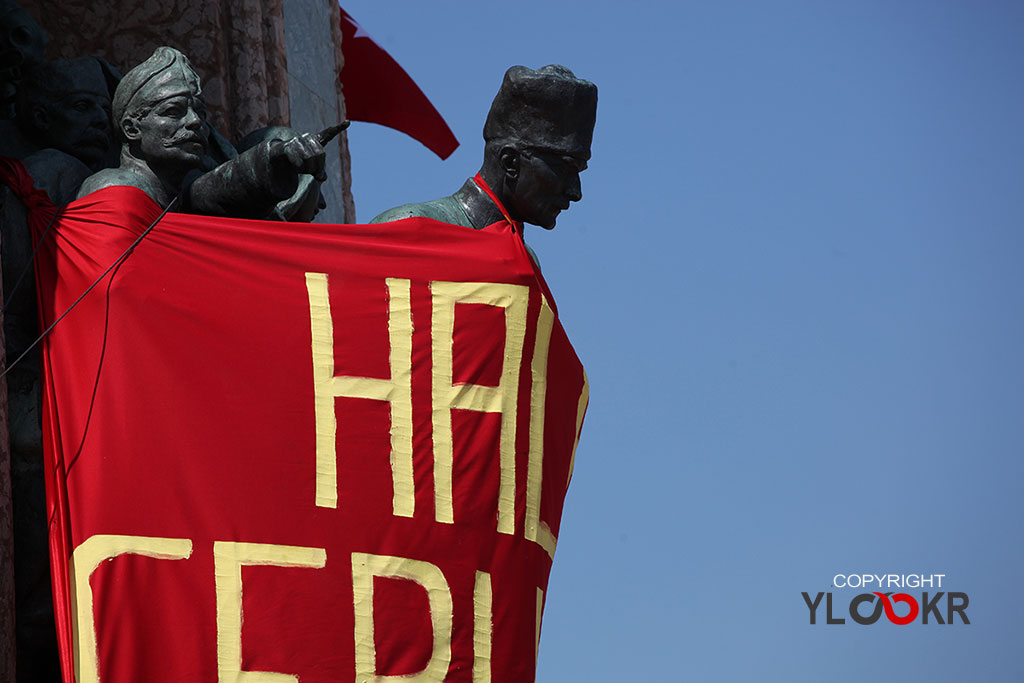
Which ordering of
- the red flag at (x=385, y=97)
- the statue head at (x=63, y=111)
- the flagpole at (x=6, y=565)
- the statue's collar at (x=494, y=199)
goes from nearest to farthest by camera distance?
the flagpole at (x=6, y=565), the statue's collar at (x=494, y=199), the statue head at (x=63, y=111), the red flag at (x=385, y=97)

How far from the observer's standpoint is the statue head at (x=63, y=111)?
10672 mm

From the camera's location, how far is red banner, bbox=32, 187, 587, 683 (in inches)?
356

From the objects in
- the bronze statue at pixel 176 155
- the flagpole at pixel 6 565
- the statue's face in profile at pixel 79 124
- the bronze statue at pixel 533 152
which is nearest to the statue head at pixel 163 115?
the bronze statue at pixel 176 155

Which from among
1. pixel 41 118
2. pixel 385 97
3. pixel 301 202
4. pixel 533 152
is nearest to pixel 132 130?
pixel 41 118

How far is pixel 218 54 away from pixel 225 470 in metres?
4.06

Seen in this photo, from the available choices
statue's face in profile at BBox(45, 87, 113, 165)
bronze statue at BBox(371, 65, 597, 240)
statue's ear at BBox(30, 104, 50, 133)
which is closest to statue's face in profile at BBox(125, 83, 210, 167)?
statue's face in profile at BBox(45, 87, 113, 165)

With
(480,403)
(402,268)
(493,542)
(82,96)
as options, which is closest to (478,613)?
(493,542)

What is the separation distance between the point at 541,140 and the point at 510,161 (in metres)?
0.20

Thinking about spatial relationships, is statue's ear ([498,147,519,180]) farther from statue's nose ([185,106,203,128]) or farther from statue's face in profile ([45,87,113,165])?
statue's face in profile ([45,87,113,165])

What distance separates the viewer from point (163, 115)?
33.4 ft

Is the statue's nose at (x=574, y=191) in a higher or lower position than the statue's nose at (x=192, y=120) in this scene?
lower

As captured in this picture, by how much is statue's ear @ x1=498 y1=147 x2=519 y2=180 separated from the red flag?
996 centimetres

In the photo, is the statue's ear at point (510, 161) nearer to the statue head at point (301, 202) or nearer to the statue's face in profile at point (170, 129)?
the statue head at point (301, 202)

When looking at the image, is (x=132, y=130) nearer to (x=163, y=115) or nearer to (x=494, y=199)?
(x=163, y=115)
